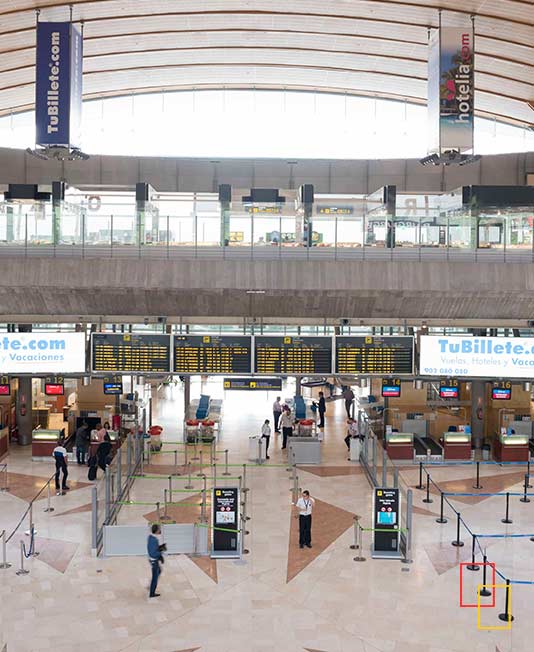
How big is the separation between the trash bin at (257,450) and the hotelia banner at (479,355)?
732 cm

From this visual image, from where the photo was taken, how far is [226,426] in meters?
28.0

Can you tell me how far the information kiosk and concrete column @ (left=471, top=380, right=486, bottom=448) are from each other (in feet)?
36.2

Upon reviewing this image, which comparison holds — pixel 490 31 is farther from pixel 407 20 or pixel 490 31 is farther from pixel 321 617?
pixel 321 617

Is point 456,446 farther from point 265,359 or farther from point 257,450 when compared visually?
point 265,359

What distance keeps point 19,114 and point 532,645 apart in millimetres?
32063

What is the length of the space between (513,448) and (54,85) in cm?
1622

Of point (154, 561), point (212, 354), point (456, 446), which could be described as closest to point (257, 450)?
point (456, 446)

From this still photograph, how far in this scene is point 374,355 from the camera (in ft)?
52.3

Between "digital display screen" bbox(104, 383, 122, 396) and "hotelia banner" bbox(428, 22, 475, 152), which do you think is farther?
"digital display screen" bbox(104, 383, 122, 396)

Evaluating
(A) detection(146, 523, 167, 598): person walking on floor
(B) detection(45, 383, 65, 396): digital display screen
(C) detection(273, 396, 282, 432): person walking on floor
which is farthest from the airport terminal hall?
(B) detection(45, 383, 65, 396): digital display screen

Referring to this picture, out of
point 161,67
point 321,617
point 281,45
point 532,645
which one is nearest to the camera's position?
point 532,645

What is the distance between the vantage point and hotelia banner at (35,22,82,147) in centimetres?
1772

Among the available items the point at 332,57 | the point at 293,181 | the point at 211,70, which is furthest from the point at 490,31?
the point at 211,70

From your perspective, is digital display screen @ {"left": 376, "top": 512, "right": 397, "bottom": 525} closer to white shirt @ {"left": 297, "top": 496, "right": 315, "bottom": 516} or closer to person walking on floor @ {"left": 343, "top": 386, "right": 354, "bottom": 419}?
white shirt @ {"left": 297, "top": 496, "right": 315, "bottom": 516}
